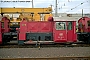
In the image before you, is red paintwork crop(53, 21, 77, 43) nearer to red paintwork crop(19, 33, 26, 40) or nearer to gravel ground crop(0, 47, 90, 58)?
red paintwork crop(19, 33, 26, 40)

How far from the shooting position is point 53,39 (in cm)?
1744

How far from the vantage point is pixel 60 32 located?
56.8ft

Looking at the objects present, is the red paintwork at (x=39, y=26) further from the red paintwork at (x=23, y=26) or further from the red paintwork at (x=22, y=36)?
the red paintwork at (x=22, y=36)

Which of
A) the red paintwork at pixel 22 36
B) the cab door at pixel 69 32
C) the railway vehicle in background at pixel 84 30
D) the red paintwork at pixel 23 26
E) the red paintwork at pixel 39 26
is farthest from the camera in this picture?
the railway vehicle in background at pixel 84 30

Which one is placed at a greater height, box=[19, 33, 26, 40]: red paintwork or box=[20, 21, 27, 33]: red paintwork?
box=[20, 21, 27, 33]: red paintwork

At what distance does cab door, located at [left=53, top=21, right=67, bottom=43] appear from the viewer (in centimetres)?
1728

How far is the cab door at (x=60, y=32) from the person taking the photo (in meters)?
17.3

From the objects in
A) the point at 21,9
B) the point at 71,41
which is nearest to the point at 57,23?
the point at 71,41

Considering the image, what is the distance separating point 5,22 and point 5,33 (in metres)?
1.84

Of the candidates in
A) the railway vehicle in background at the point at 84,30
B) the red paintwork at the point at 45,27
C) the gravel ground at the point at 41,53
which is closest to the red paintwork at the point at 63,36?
the red paintwork at the point at 45,27

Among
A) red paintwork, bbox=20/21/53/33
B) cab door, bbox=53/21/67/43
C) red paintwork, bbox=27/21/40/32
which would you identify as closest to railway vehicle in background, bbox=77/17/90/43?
cab door, bbox=53/21/67/43

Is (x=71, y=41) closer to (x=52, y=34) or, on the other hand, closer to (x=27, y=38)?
(x=52, y=34)

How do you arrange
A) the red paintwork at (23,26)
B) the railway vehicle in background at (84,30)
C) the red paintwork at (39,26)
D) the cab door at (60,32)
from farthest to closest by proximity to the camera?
the railway vehicle in background at (84,30)
the red paintwork at (39,26)
the red paintwork at (23,26)
the cab door at (60,32)

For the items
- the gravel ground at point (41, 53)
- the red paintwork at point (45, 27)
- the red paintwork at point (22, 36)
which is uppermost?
the red paintwork at point (45, 27)
